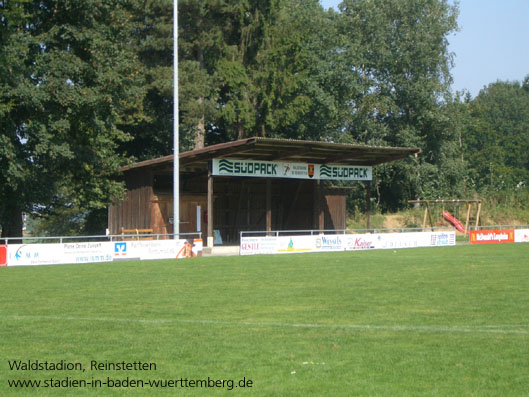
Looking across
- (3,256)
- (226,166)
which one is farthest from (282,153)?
(3,256)

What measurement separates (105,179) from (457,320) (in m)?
28.2

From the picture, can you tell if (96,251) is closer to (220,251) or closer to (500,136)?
(220,251)

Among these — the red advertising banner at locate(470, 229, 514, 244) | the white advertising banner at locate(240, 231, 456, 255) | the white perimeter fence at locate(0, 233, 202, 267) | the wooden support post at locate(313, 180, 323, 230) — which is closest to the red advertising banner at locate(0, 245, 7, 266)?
the white perimeter fence at locate(0, 233, 202, 267)

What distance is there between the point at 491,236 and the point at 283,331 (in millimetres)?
36481

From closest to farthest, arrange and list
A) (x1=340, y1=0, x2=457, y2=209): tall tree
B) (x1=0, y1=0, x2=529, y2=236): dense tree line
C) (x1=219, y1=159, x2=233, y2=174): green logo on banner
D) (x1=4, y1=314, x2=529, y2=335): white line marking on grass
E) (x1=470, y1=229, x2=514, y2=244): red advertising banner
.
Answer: (x1=4, y1=314, x2=529, y2=335): white line marking on grass, (x1=0, y1=0, x2=529, y2=236): dense tree line, (x1=219, y1=159, x2=233, y2=174): green logo on banner, (x1=470, y1=229, x2=514, y2=244): red advertising banner, (x1=340, y1=0, x2=457, y2=209): tall tree

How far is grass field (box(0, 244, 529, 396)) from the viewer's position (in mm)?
7938

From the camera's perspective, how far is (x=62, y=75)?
32.5 metres

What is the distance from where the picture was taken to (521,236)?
149 ft

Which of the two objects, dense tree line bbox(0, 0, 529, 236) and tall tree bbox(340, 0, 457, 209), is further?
tall tree bbox(340, 0, 457, 209)

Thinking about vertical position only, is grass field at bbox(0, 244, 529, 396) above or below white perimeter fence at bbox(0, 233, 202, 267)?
below

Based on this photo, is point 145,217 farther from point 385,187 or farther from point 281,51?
point 385,187

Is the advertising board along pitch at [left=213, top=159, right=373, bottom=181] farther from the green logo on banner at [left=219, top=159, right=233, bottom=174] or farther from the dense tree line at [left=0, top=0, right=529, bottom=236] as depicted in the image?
the dense tree line at [left=0, top=0, right=529, bottom=236]

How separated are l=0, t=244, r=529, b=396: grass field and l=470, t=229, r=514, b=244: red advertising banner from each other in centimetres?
2365

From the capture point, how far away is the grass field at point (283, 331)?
794cm
